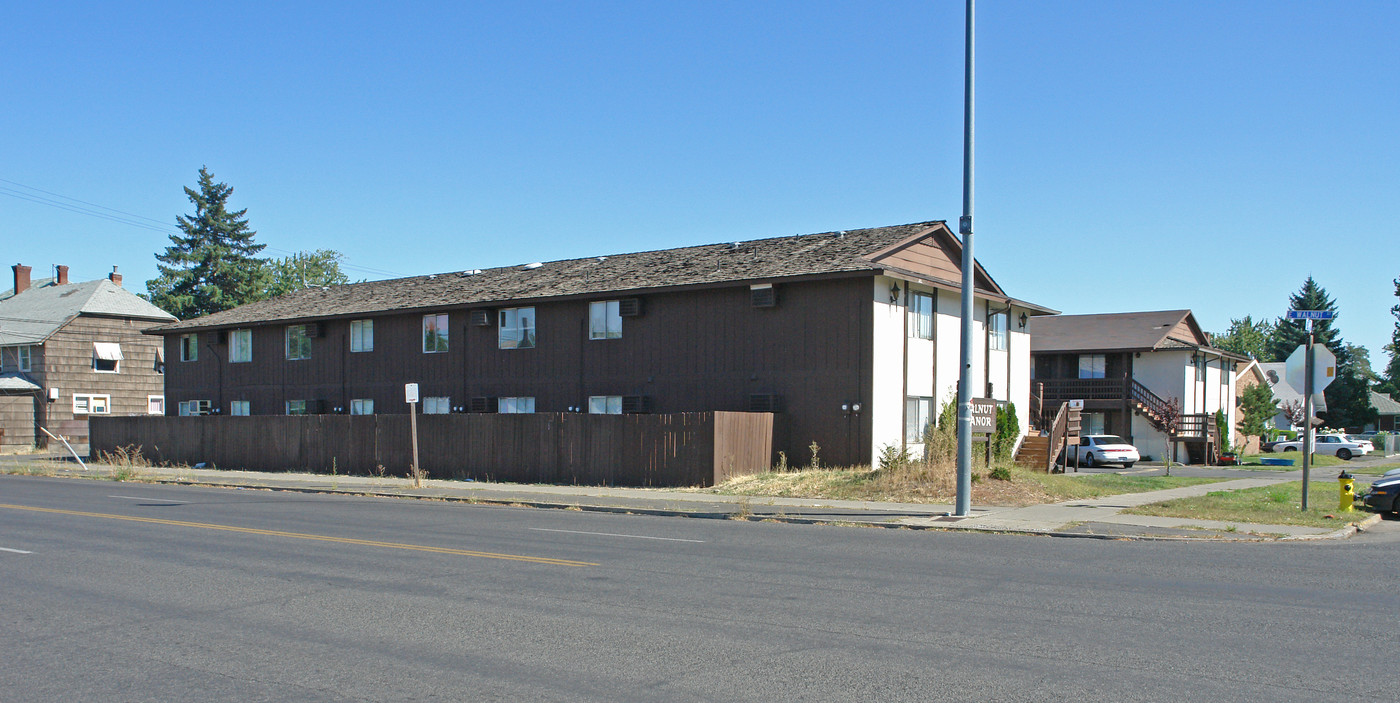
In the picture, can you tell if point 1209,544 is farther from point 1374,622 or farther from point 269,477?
point 269,477

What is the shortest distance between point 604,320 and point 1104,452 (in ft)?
66.1

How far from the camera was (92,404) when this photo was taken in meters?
51.5

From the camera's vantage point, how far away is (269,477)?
98.6 feet

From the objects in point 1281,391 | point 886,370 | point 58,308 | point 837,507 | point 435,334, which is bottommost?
point 837,507

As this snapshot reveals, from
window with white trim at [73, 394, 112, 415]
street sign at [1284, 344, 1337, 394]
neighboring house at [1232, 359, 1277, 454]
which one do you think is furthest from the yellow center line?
neighboring house at [1232, 359, 1277, 454]

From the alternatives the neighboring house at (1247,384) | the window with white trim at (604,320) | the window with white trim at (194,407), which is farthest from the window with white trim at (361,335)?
the neighboring house at (1247,384)

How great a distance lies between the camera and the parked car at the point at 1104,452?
37969mm

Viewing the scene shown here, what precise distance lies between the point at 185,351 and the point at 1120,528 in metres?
38.8

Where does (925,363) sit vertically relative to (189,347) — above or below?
below

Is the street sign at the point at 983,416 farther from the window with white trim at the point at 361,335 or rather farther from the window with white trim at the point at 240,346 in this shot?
the window with white trim at the point at 240,346

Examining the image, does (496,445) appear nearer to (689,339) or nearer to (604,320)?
(604,320)

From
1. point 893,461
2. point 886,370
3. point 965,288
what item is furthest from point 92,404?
point 965,288

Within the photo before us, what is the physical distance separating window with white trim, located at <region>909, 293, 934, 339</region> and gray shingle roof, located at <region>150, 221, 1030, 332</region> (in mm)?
1759

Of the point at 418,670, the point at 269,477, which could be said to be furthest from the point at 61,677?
the point at 269,477
